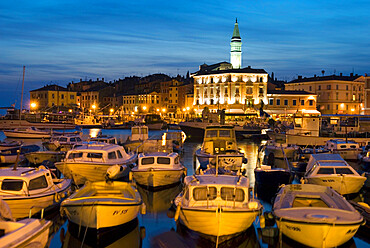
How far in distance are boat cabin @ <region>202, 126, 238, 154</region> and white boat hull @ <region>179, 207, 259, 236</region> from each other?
14.0 m

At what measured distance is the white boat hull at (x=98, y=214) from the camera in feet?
43.7

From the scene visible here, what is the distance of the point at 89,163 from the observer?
2175 centimetres

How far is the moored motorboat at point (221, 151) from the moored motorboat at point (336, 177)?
5.20 m

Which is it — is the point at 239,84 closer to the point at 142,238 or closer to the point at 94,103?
the point at 94,103

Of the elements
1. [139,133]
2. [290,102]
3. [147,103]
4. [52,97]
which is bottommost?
[139,133]

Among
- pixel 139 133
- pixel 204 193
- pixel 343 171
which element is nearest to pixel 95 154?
pixel 204 193

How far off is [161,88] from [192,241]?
108 meters

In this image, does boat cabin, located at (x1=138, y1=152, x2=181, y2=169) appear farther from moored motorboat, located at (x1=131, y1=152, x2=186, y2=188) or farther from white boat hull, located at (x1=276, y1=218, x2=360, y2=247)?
white boat hull, located at (x1=276, y1=218, x2=360, y2=247)

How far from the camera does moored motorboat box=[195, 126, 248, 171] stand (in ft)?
82.7

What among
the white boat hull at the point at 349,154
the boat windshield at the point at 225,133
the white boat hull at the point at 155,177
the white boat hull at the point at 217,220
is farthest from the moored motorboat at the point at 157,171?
the white boat hull at the point at 349,154

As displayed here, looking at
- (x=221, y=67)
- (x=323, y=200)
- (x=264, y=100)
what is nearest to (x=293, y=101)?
(x=264, y=100)

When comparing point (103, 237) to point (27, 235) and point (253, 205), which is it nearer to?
point (27, 235)

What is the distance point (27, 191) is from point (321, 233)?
972cm

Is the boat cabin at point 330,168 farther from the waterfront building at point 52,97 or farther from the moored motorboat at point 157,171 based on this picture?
the waterfront building at point 52,97
